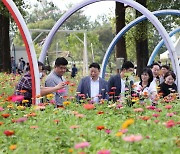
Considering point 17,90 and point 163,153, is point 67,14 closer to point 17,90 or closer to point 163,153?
point 17,90

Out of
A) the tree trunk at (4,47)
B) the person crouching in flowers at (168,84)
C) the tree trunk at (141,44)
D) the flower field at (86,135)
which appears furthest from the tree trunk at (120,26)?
the flower field at (86,135)

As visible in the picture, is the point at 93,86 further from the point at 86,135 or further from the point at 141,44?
the point at 141,44

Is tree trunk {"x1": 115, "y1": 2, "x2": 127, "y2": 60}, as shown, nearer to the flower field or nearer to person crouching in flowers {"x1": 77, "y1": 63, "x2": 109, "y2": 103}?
person crouching in flowers {"x1": 77, "y1": 63, "x2": 109, "y2": 103}

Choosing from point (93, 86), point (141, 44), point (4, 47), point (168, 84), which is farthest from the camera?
point (141, 44)

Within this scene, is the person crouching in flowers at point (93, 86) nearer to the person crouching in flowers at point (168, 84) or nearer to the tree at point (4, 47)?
the person crouching in flowers at point (168, 84)

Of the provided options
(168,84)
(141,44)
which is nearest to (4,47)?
(141,44)

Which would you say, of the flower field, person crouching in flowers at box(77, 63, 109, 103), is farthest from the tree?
the flower field

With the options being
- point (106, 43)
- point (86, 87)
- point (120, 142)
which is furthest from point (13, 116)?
point (106, 43)

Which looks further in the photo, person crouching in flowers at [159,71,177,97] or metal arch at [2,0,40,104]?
person crouching in flowers at [159,71,177,97]

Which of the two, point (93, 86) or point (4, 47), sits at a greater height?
point (4, 47)

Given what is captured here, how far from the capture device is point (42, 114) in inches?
203

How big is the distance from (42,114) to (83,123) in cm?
74

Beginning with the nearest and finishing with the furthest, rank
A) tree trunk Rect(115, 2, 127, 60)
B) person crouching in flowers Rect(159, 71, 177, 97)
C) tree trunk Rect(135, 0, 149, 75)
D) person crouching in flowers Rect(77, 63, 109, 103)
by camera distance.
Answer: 1. person crouching in flowers Rect(77, 63, 109, 103)
2. person crouching in flowers Rect(159, 71, 177, 97)
3. tree trunk Rect(115, 2, 127, 60)
4. tree trunk Rect(135, 0, 149, 75)

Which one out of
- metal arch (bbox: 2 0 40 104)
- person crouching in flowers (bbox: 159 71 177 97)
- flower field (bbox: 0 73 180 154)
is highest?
metal arch (bbox: 2 0 40 104)
